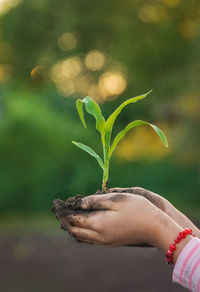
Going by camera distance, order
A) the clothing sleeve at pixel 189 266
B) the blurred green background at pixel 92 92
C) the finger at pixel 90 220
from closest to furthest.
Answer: the clothing sleeve at pixel 189 266
the finger at pixel 90 220
the blurred green background at pixel 92 92

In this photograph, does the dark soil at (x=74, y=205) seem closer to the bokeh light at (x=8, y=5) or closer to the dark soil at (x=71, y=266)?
the dark soil at (x=71, y=266)

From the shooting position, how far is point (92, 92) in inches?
424

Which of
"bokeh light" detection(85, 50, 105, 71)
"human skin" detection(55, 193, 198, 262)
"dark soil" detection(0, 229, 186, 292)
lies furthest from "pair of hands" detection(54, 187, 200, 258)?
"bokeh light" detection(85, 50, 105, 71)

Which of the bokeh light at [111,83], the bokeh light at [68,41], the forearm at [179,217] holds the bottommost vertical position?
the bokeh light at [111,83]

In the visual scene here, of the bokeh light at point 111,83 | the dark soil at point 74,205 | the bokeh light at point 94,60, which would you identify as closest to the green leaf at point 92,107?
the dark soil at point 74,205

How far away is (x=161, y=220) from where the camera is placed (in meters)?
1.25

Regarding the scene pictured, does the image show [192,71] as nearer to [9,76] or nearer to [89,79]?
[89,79]

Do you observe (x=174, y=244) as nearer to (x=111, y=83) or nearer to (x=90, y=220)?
(x=90, y=220)

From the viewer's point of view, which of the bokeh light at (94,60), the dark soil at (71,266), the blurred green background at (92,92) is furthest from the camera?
the bokeh light at (94,60)

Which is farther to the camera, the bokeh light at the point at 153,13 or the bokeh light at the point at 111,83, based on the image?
the bokeh light at the point at 153,13

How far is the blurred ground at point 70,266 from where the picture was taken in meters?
5.18

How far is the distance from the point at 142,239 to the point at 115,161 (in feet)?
22.8

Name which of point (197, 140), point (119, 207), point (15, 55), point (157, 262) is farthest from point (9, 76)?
point (119, 207)

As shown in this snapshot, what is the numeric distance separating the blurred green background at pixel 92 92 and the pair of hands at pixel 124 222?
601 centimetres
